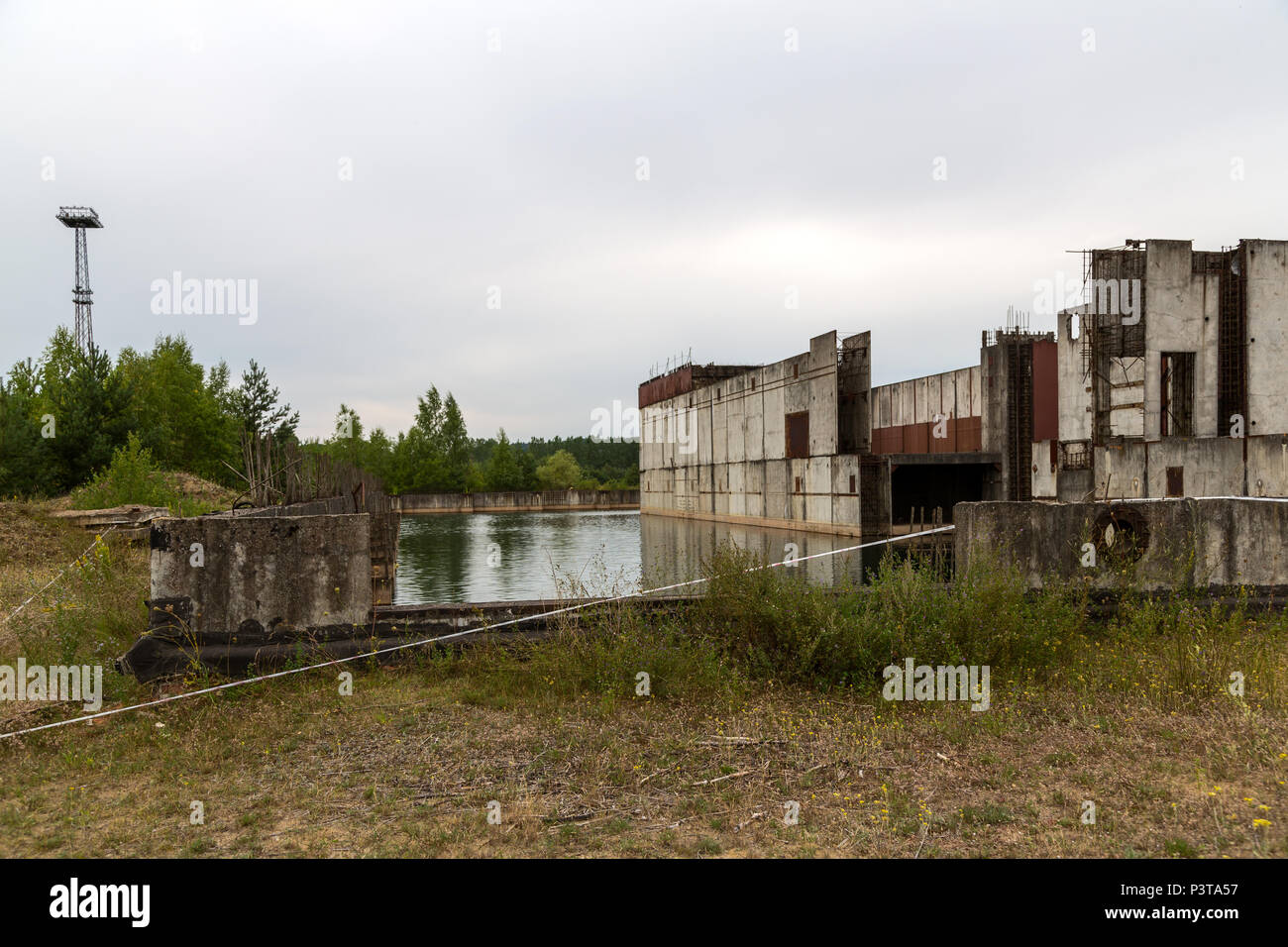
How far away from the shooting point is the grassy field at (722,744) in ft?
15.6

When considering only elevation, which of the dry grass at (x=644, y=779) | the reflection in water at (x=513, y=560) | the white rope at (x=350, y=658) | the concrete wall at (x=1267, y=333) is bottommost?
the reflection in water at (x=513, y=560)

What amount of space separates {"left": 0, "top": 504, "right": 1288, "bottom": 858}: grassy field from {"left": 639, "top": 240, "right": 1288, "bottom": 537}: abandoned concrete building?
61.0 feet

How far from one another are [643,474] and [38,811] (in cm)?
6780

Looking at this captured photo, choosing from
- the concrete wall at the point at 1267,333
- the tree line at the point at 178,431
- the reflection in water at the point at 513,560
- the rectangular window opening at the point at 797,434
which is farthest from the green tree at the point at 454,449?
the concrete wall at the point at 1267,333

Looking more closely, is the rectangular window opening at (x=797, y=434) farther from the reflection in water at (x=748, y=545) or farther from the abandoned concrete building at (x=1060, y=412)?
the reflection in water at (x=748, y=545)

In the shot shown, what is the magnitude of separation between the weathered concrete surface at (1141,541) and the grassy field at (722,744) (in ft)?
1.50

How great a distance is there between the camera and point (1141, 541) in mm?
9305

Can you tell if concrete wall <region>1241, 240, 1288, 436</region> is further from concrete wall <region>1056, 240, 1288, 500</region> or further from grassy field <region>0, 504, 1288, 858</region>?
grassy field <region>0, 504, 1288, 858</region>

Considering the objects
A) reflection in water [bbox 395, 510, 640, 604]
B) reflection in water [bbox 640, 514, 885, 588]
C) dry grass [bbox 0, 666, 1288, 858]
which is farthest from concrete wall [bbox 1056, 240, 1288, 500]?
dry grass [bbox 0, 666, 1288, 858]

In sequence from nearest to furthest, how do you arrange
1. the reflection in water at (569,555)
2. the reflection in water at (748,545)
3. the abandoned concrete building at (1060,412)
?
the reflection in water at (569,555), the reflection in water at (748,545), the abandoned concrete building at (1060,412)

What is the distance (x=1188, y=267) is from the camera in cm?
3091

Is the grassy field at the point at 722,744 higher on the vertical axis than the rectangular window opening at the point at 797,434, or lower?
lower

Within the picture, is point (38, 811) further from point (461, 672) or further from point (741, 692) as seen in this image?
point (741, 692)
